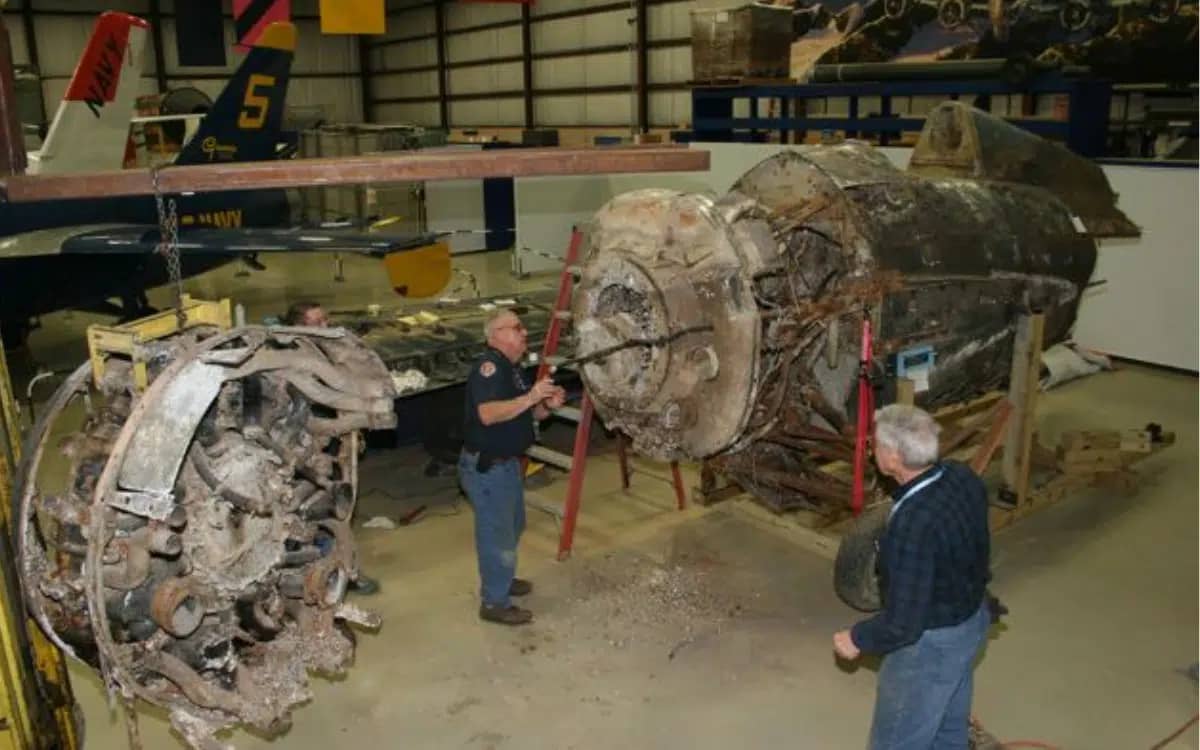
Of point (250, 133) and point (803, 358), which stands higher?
point (250, 133)

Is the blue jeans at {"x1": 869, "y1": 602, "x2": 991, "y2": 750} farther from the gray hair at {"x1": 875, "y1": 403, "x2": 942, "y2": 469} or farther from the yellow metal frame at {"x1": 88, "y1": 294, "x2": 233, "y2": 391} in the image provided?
the yellow metal frame at {"x1": 88, "y1": 294, "x2": 233, "y2": 391}

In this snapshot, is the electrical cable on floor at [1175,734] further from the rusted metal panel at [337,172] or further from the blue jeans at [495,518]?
the rusted metal panel at [337,172]

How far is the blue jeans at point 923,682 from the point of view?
3523mm

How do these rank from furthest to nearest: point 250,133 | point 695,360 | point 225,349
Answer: point 250,133 < point 695,360 < point 225,349

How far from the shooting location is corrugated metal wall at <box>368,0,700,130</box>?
18.8 m

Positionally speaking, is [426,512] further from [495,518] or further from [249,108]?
[249,108]

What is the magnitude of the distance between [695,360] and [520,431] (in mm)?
995

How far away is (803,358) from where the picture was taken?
18.1 feet

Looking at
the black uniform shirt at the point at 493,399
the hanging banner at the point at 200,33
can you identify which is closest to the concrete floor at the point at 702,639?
the black uniform shirt at the point at 493,399

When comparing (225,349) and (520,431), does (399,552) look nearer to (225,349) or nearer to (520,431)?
(520,431)

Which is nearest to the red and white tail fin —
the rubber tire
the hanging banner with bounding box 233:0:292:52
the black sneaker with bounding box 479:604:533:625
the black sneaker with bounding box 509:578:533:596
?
the hanging banner with bounding box 233:0:292:52

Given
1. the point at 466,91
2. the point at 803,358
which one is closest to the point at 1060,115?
the point at 803,358

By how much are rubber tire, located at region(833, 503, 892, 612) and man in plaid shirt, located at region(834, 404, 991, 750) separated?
905 millimetres

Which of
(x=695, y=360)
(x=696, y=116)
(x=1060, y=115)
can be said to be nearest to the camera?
(x=695, y=360)
